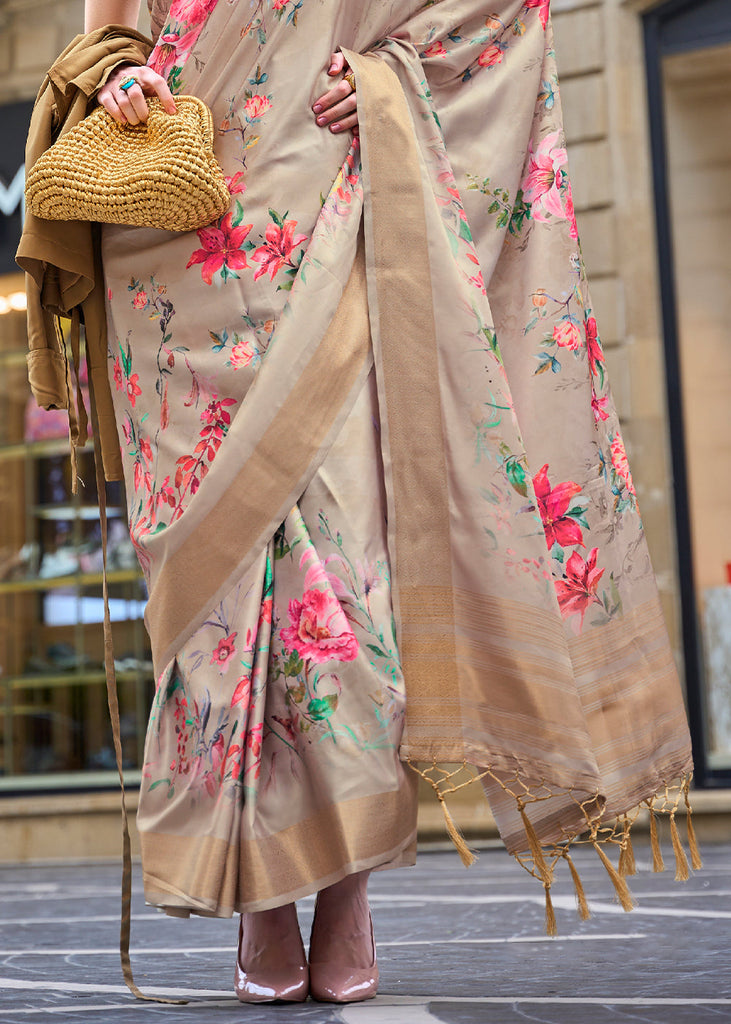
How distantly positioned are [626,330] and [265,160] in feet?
12.6

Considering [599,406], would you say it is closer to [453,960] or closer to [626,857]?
[626,857]

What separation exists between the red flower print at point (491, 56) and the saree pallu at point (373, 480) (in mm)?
18

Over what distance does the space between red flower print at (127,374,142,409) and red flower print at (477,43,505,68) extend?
2.32 feet

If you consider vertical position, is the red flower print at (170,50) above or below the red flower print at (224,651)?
above

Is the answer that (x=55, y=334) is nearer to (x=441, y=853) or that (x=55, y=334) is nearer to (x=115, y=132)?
(x=115, y=132)

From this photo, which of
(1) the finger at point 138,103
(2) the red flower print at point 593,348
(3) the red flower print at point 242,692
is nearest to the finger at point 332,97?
(1) the finger at point 138,103

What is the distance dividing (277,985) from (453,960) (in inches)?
20.1

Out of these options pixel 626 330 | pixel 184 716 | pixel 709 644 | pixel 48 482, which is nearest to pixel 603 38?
pixel 626 330

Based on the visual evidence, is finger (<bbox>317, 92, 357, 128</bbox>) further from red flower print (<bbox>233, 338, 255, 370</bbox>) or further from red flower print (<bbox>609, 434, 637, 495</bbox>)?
red flower print (<bbox>609, 434, 637, 495</bbox>)

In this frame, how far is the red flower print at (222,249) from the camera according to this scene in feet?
6.15

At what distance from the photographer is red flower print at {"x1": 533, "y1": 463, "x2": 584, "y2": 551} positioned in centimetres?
191

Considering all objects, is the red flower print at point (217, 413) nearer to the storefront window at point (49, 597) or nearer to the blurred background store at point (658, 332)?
the blurred background store at point (658, 332)

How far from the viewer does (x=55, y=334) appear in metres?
2.14

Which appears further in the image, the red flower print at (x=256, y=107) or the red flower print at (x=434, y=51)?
the red flower print at (x=434, y=51)
